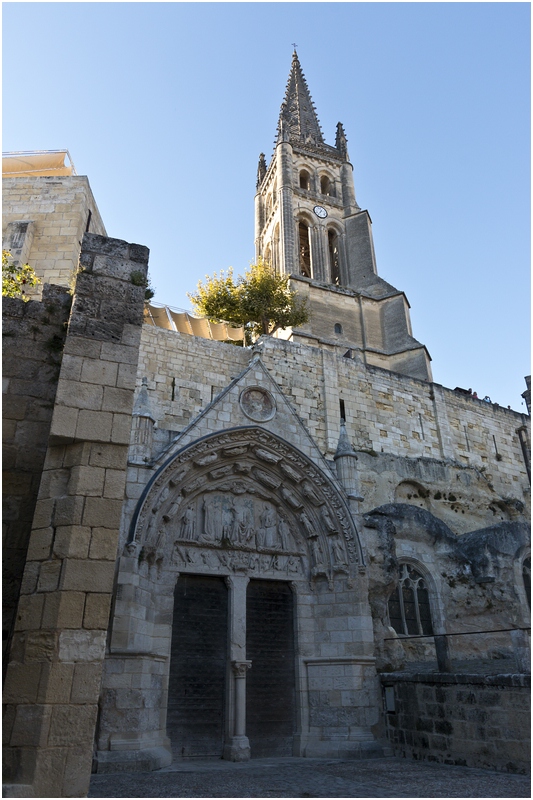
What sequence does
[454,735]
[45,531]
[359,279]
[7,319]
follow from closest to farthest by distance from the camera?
1. [45,531]
2. [7,319]
3. [454,735]
4. [359,279]

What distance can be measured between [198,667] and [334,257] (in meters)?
33.2

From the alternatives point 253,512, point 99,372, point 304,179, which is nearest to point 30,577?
point 99,372

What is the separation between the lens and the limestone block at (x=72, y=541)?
16.0ft

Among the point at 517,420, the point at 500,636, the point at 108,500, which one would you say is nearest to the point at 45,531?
the point at 108,500

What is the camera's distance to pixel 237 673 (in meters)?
9.34

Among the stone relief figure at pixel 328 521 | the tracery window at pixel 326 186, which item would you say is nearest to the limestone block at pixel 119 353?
the stone relief figure at pixel 328 521

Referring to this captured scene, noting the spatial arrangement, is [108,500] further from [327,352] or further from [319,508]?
[327,352]

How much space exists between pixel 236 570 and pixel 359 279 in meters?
28.8

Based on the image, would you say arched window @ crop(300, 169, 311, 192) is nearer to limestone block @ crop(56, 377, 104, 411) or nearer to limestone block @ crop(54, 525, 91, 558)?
limestone block @ crop(56, 377, 104, 411)

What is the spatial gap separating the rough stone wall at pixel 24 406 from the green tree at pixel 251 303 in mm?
18155

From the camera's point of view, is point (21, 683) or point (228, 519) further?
point (228, 519)

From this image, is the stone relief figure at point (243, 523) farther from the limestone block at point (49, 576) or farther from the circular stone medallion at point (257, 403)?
the limestone block at point (49, 576)

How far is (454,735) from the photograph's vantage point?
8094 millimetres

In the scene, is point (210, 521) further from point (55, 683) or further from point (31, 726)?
point (31, 726)
